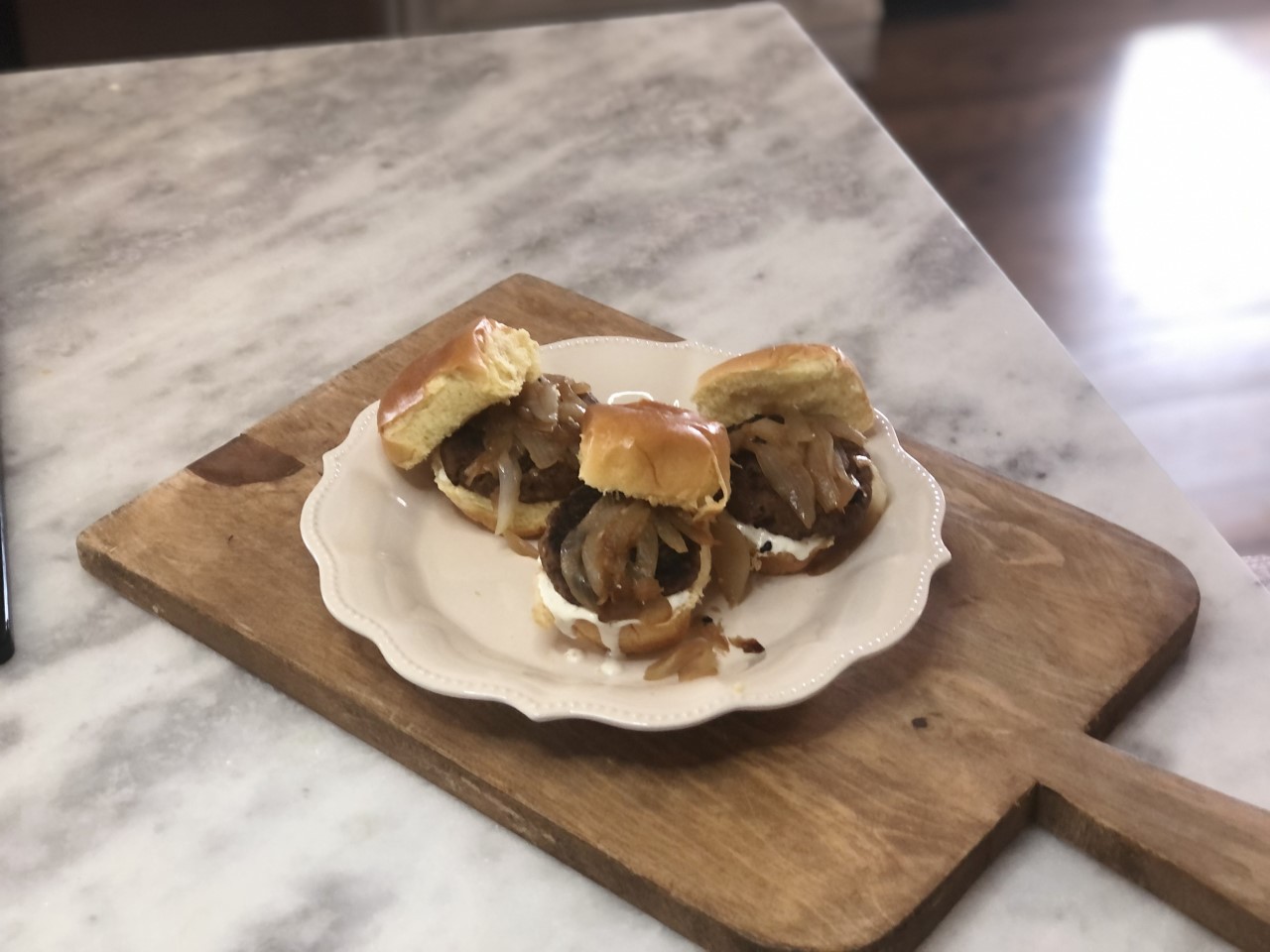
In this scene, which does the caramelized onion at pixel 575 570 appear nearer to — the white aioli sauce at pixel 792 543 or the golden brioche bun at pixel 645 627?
the golden brioche bun at pixel 645 627

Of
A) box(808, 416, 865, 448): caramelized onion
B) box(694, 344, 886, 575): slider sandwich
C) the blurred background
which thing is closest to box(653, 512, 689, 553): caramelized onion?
box(694, 344, 886, 575): slider sandwich

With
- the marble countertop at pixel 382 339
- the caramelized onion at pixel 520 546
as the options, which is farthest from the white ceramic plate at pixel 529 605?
the marble countertop at pixel 382 339

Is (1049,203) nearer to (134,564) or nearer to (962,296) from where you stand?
→ (962,296)

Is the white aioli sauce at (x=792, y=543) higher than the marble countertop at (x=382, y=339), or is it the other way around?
the white aioli sauce at (x=792, y=543)

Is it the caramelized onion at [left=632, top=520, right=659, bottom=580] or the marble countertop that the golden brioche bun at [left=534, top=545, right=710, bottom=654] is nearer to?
the caramelized onion at [left=632, top=520, right=659, bottom=580]

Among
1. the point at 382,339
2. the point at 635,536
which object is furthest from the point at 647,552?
the point at 382,339

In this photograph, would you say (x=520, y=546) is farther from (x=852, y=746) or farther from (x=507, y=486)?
(x=852, y=746)
